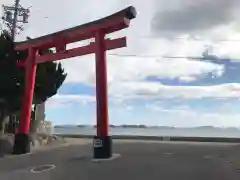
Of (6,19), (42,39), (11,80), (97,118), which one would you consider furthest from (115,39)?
(6,19)

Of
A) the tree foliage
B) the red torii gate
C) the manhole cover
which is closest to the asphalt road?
the manhole cover

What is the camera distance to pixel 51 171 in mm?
13672

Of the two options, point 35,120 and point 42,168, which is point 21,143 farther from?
point 35,120

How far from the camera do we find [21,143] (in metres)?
19.4

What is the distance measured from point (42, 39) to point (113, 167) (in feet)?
26.9

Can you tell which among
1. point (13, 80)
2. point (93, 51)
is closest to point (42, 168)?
point (93, 51)

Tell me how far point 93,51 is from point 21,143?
6.12m

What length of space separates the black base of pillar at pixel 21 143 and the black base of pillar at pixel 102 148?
5.07 meters

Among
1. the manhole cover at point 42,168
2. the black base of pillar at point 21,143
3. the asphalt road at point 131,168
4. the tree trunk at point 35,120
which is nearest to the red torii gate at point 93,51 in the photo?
the black base of pillar at point 21,143

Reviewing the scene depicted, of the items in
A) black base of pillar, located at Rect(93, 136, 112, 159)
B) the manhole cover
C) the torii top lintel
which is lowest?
the manhole cover

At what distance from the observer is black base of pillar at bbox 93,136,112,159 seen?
1563 centimetres

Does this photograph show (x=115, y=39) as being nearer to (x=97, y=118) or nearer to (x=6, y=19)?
(x=97, y=118)

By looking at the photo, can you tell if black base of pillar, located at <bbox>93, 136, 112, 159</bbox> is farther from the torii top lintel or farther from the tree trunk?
the tree trunk

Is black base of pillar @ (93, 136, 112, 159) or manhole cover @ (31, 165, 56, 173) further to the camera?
black base of pillar @ (93, 136, 112, 159)
